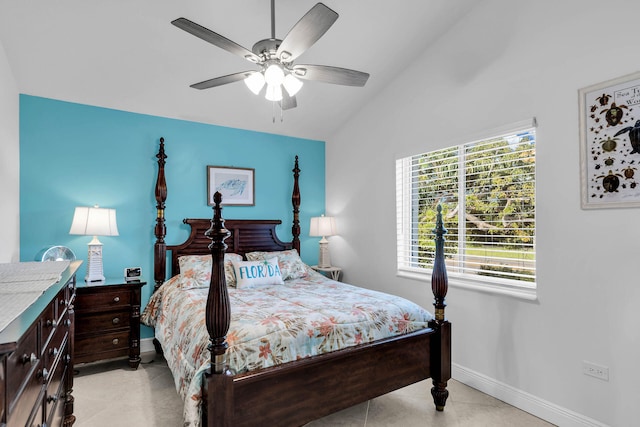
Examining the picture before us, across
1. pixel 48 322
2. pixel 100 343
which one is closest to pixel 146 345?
pixel 100 343

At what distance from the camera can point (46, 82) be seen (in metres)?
3.06

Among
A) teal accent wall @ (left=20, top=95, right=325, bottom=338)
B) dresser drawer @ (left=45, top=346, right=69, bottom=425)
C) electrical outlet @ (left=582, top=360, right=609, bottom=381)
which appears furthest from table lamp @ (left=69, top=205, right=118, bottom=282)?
electrical outlet @ (left=582, top=360, right=609, bottom=381)

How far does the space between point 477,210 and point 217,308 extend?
2286 millimetres

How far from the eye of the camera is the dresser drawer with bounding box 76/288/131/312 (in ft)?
9.86

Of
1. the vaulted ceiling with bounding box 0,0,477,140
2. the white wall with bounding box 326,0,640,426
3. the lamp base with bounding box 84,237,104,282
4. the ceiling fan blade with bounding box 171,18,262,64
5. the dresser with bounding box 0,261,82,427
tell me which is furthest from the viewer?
the lamp base with bounding box 84,237,104,282

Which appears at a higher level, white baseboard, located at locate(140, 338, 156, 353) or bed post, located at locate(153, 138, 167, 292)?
bed post, located at locate(153, 138, 167, 292)

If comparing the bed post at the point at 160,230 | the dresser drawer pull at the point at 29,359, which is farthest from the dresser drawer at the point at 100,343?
the dresser drawer pull at the point at 29,359

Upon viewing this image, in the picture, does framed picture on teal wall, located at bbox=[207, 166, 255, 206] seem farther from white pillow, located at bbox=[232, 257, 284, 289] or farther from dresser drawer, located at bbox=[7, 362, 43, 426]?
dresser drawer, located at bbox=[7, 362, 43, 426]

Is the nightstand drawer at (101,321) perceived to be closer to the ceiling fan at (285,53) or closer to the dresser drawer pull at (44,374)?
the dresser drawer pull at (44,374)

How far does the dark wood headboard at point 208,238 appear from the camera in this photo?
12.0ft

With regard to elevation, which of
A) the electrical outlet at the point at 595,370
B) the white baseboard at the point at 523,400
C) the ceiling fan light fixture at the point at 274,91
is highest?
the ceiling fan light fixture at the point at 274,91

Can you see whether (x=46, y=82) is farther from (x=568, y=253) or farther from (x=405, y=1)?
(x=568, y=253)

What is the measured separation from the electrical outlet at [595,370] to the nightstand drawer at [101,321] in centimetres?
353

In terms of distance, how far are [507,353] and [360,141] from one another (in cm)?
263
